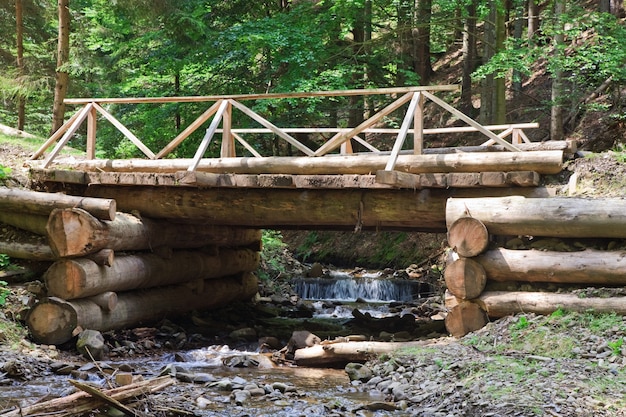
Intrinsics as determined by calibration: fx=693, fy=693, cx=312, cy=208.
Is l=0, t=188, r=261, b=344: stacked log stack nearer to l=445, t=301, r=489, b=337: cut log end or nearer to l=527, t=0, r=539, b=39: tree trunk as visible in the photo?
l=445, t=301, r=489, b=337: cut log end

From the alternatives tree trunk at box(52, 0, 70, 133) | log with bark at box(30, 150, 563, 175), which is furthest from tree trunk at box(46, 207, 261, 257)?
tree trunk at box(52, 0, 70, 133)

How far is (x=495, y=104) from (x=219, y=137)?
7372 millimetres

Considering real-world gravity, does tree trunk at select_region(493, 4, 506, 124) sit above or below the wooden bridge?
above

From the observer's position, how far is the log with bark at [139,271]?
9.52m

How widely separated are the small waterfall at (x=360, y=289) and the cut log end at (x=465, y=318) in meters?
6.66

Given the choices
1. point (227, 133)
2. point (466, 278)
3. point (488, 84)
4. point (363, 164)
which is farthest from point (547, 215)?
point (488, 84)

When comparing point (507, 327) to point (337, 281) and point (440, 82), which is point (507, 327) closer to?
point (337, 281)

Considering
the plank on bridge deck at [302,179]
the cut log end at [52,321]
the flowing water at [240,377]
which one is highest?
the plank on bridge deck at [302,179]

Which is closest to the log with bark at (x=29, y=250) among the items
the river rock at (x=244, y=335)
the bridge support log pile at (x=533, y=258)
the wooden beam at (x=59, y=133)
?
the wooden beam at (x=59, y=133)

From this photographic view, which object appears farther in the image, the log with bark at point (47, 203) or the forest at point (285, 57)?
the forest at point (285, 57)

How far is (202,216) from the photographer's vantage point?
37.4 feet

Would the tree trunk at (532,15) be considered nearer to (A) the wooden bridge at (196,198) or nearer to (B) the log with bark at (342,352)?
(A) the wooden bridge at (196,198)

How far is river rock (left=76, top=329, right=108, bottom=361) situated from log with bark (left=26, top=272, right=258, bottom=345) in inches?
8.0

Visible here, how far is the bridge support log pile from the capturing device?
8008 mm
